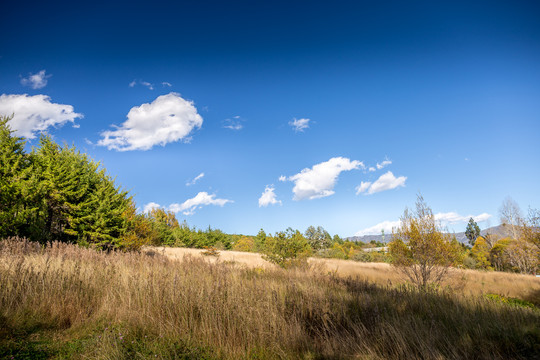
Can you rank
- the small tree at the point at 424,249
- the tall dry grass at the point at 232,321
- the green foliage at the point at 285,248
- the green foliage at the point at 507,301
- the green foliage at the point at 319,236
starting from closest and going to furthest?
the tall dry grass at the point at 232,321, the green foliage at the point at 507,301, the small tree at the point at 424,249, the green foliage at the point at 285,248, the green foliage at the point at 319,236

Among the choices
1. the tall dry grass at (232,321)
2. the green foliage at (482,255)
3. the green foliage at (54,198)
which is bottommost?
the green foliage at (482,255)

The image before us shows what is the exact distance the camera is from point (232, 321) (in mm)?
3592

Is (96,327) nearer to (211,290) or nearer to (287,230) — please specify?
(211,290)

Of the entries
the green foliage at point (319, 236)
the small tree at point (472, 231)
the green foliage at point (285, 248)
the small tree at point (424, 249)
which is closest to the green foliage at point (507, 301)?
the small tree at point (424, 249)

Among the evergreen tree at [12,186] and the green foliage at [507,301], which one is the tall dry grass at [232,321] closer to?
the green foliage at [507,301]

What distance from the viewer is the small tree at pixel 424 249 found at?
1145 centimetres

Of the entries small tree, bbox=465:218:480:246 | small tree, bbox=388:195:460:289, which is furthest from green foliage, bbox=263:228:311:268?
small tree, bbox=465:218:480:246

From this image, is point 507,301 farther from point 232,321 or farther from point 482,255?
point 482,255

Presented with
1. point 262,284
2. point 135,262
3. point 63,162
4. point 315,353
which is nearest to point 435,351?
point 315,353

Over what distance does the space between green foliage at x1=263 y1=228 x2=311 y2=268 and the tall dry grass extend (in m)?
10.1

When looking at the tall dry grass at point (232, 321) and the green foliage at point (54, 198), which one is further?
the green foliage at point (54, 198)

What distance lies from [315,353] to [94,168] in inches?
1019

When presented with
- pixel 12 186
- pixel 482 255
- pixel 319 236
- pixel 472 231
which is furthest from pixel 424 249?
pixel 472 231

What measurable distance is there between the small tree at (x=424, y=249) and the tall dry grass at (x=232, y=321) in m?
7.55
